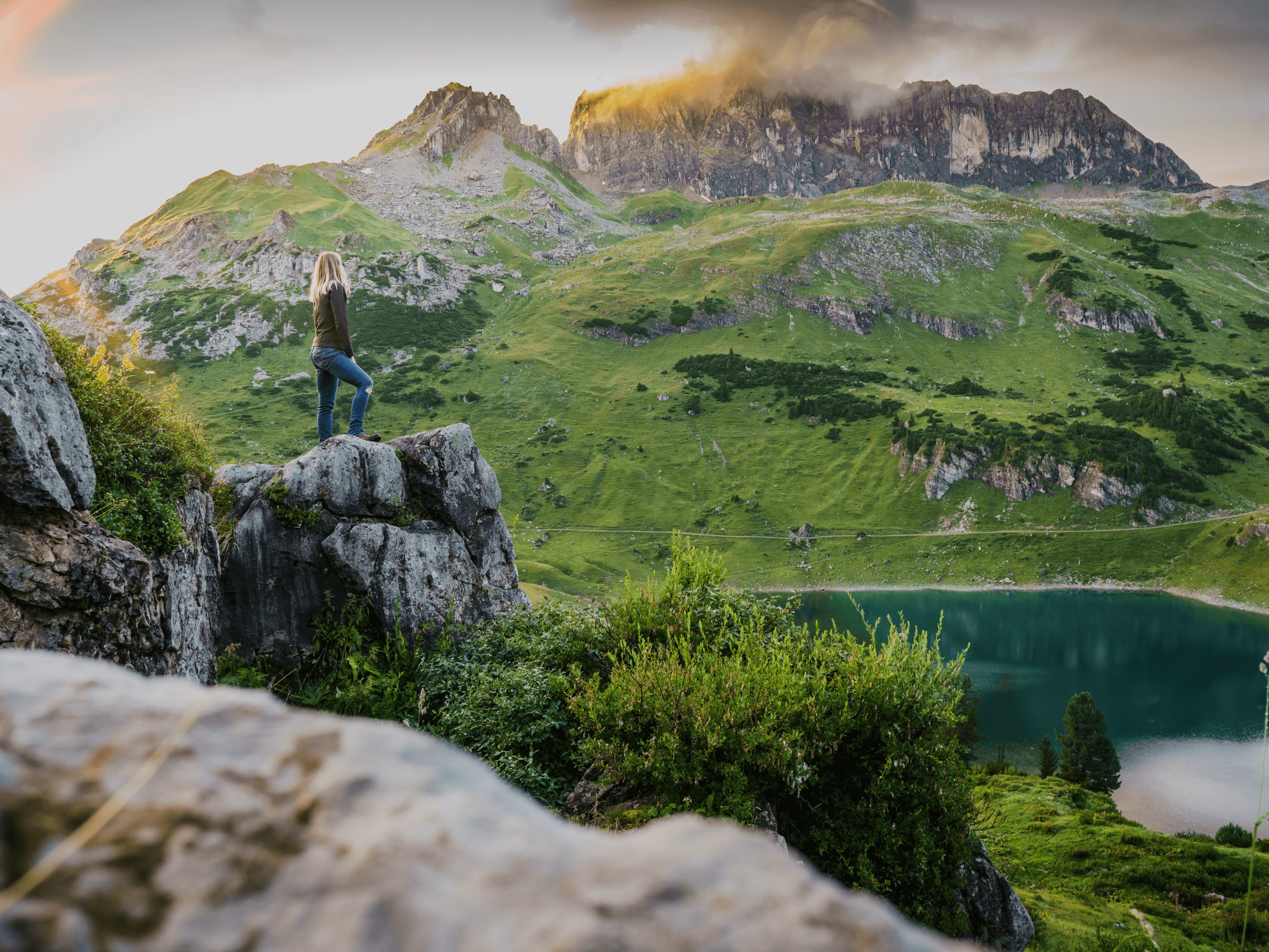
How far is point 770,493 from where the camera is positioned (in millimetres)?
182375

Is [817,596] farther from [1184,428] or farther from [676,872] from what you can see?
[676,872]

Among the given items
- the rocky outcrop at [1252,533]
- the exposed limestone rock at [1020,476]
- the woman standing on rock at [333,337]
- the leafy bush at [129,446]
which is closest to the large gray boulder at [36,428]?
the leafy bush at [129,446]

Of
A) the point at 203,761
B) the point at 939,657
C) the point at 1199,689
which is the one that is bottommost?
the point at 1199,689

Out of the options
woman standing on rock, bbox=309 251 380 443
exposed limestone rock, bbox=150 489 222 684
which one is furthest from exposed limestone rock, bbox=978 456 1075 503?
exposed limestone rock, bbox=150 489 222 684

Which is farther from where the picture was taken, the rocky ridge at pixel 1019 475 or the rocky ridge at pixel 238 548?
the rocky ridge at pixel 1019 475

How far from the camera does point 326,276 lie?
16.1 metres

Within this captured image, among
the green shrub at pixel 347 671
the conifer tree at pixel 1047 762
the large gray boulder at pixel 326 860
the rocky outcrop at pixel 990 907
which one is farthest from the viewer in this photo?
the conifer tree at pixel 1047 762

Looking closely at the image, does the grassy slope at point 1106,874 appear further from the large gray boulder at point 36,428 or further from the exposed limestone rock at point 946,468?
the exposed limestone rock at point 946,468

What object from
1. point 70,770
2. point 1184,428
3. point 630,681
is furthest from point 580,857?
point 1184,428

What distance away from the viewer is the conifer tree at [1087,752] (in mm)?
68062

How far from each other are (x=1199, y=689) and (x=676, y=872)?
127 metres

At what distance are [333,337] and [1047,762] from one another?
82.3 metres

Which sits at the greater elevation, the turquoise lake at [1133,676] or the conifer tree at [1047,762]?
the conifer tree at [1047,762]

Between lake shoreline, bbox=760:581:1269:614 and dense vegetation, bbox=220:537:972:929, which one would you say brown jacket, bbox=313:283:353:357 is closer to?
dense vegetation, bbox=220:537:972:929
